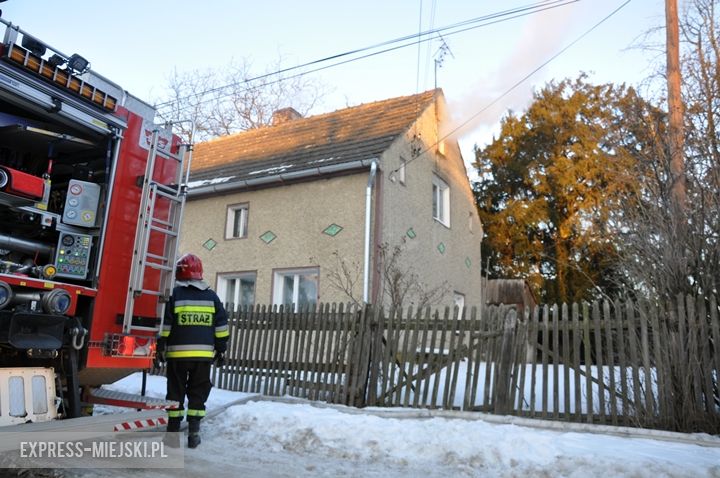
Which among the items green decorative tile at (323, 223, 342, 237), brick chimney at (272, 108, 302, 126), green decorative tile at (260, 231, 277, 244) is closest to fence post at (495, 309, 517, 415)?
green decorative tile at (323, 223, 342, 237)

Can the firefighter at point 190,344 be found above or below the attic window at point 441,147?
below

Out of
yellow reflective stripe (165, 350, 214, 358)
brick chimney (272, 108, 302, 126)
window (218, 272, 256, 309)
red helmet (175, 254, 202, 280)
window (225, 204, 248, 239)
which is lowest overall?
yellow reflective stripe (165, 350, 214, 358)

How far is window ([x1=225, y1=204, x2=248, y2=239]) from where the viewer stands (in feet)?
44.5

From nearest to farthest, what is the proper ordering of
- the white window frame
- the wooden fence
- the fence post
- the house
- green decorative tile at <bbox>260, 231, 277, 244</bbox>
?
1. the wooden fence
2. the fence post
3. the house
4. green decorative tile at <bbox>260, 231, 277, 244</bbox>
5. the white window frame

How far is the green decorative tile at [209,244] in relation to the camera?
13.7m

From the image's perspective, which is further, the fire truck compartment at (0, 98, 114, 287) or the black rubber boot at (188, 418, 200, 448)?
the black rubber boot at (188, 418, 200, 448)

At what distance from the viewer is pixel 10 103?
4312mm

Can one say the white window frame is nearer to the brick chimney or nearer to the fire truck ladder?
the brick chimney

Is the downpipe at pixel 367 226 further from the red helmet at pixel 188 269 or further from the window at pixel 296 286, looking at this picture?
the red helmet at pixel 188 269

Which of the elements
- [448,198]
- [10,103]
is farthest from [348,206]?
[10,103]

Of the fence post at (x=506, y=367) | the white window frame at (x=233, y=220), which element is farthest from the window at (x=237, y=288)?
the fence post at (x=506, y=367)

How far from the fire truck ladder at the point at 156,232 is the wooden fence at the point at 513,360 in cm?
332

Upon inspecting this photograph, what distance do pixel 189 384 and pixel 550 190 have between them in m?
21.3

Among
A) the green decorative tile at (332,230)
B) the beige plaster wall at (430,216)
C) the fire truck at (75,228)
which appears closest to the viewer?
the fire truck at (75,228)
